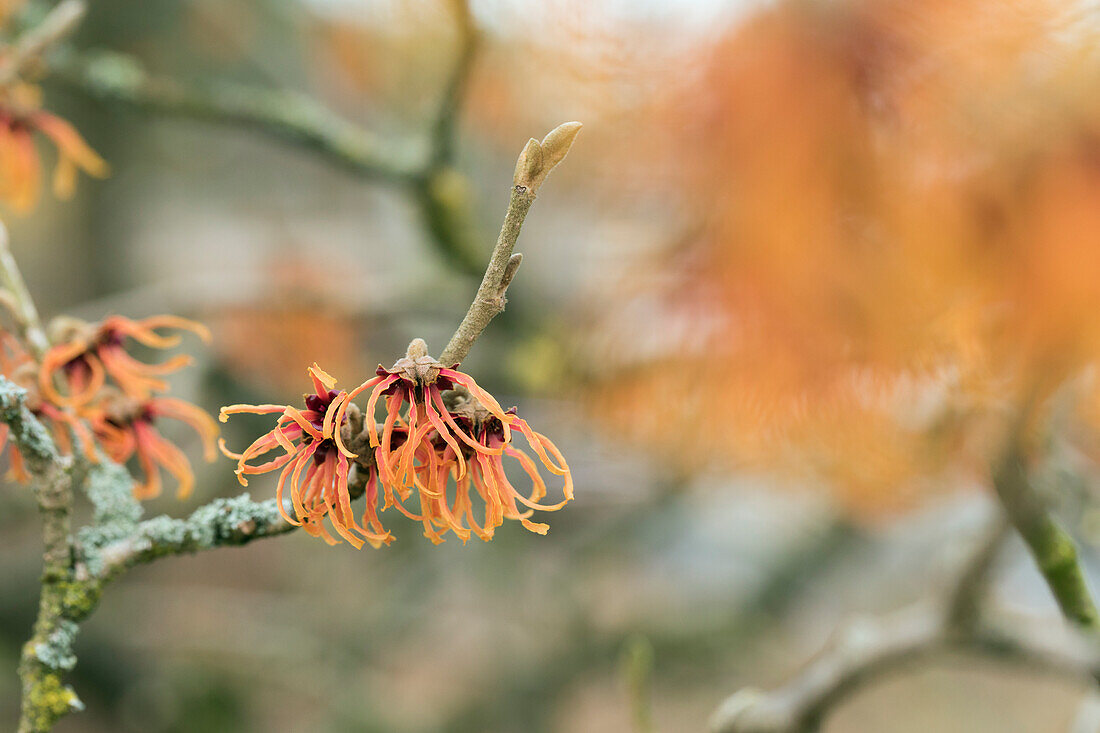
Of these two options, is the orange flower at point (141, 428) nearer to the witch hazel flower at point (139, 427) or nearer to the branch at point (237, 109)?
the witch hazel flower at point (139, 427)

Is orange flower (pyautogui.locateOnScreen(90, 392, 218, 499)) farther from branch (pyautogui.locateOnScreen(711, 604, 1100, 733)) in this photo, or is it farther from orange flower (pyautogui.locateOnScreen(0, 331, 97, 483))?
branch (pyautogui.locateOnScreen(711, 604, 1100, 733))

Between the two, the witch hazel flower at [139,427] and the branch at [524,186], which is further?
the witch hazel flower at [139,427]

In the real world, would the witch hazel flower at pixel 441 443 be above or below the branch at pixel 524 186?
below

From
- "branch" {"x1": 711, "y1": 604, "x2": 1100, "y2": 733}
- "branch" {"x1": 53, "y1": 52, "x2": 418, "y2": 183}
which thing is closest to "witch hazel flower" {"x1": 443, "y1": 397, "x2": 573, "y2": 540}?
"branch" {"x1": 711, "y1": 604, "x2": 1100, "y2": 733}

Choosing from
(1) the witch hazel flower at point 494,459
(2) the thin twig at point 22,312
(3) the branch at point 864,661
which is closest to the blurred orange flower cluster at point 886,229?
(3) the branch at point 864,661

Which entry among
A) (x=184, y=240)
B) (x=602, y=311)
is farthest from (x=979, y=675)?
(x=184, y=240)

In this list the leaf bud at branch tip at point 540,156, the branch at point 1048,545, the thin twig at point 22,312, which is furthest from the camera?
the branch at point 1048,545

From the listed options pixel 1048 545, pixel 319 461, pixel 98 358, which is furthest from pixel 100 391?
pixel 1048 545

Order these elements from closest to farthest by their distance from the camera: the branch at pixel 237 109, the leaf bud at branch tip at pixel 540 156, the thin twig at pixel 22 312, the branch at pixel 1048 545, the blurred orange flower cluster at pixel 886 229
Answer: the leaf bud at branch tip at pixel 540 156, the thin twig at pixel 22 312, the branch at pixel 1048 545, the blurred orange flower cluster at pixel 886 229, the branch at pixel 237 109
